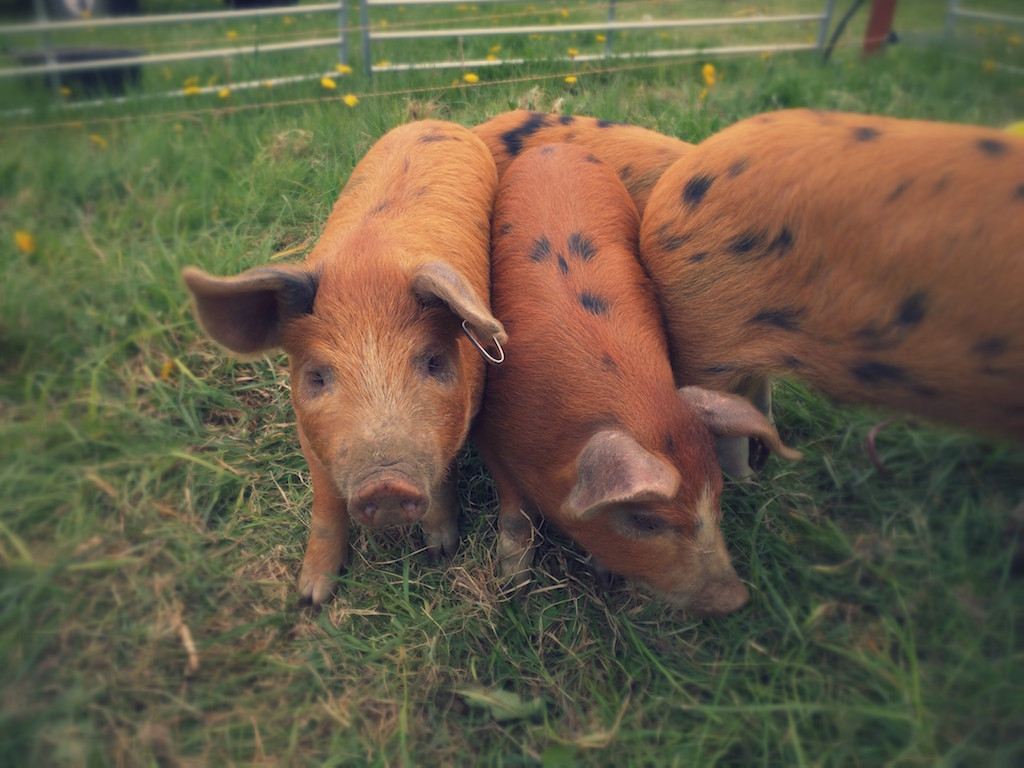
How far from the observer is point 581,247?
9.27ft

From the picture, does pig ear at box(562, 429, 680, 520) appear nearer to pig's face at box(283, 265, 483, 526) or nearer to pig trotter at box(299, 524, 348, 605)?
pig's face at box(283, 265, 483, 526)

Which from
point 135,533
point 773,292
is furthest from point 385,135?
point 135,533

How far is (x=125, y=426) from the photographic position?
6.39 ft

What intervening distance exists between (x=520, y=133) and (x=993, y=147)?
2.21 meters

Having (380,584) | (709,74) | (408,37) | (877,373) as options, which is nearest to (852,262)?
(877,373)

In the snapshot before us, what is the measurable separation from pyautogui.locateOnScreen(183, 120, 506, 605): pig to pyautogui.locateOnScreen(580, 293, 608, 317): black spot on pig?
1.25 ft

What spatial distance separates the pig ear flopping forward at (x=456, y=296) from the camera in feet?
6.67

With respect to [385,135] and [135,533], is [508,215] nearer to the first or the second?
[385,135]

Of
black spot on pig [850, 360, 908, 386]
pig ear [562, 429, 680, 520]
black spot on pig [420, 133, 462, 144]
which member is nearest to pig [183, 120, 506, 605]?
pig ear [562, 429, 680, 520]

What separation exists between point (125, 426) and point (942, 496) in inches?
76.7

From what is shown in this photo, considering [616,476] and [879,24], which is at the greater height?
[879,24]

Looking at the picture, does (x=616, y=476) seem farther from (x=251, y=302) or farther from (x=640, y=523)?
(x=251, y=302)

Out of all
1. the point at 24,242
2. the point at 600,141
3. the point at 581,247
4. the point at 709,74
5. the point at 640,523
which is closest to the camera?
the point at 24,242

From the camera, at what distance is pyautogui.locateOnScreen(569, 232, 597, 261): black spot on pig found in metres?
2.80
